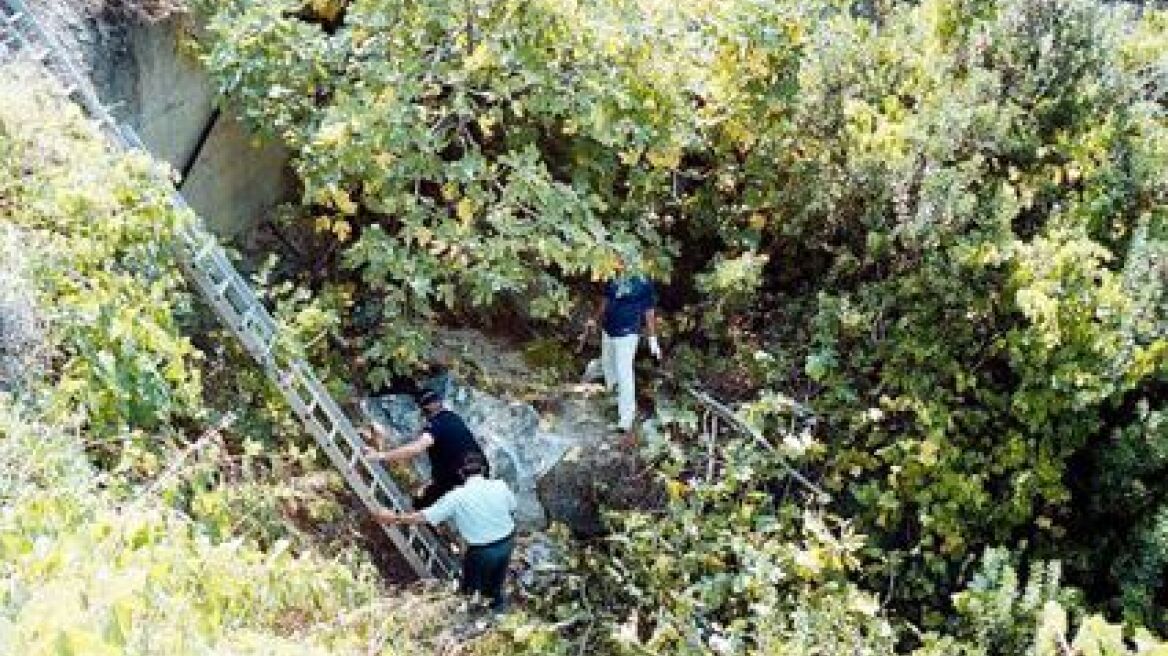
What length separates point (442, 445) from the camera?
749cm

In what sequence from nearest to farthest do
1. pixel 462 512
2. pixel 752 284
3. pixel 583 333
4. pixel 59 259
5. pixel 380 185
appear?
pixel 59 259, pixel 462 512, pixel 380 185, pixel 752 284, pixel 583 333

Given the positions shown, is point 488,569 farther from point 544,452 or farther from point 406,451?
point 544,452

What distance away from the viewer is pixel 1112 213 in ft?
26.9

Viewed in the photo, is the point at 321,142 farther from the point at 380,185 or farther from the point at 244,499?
the point at 244,499

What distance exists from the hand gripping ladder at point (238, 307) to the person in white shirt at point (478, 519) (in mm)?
308

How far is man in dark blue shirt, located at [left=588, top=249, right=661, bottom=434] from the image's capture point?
817 cm

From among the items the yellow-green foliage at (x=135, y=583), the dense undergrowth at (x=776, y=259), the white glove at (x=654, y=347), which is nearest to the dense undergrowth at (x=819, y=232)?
the dense undergrowth at (x=776, y=259)

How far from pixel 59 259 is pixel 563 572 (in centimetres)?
358

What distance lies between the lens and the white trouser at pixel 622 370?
834 cm

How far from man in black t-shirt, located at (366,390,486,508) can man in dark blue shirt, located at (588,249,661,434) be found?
124 cm

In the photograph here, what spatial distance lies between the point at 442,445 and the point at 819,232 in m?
3.08

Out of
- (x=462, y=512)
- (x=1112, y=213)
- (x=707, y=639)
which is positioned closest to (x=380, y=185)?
(x=462, y=512)

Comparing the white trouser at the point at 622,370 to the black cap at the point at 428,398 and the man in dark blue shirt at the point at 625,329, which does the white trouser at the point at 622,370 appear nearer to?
the man in dark blue shirt at the point at 625,329

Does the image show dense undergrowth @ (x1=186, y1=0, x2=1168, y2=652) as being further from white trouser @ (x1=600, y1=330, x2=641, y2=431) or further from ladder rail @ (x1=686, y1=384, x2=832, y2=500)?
white trouser @ (x1=600, y1=330, x2=641, y2=431)
